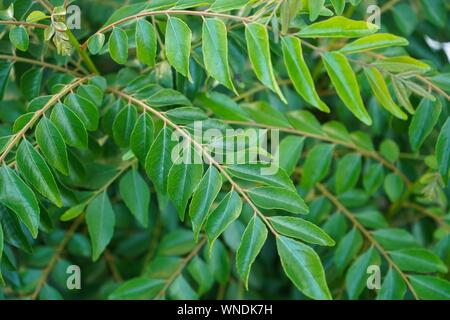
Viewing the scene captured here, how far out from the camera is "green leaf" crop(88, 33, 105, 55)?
78 cm

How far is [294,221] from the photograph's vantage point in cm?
72

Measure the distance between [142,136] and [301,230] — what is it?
217mm

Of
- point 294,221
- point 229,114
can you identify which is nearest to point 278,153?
point 229,114

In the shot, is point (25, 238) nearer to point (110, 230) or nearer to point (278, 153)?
point (110, 230)

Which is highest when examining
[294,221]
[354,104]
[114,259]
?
[354,104]

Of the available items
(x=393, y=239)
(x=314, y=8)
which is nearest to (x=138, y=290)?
(x=393, y=239)

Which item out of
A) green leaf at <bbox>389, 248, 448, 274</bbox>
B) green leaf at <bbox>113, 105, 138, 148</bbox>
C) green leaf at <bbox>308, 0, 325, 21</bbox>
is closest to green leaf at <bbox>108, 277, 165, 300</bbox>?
green leaf at <bbox>113, 105, 138, 148</bbox>

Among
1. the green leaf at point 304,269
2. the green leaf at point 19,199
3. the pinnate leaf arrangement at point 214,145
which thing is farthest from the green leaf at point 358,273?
the green leaf at point 19,199

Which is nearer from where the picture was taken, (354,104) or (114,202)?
(354,104)

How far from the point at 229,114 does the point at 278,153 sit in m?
0.09

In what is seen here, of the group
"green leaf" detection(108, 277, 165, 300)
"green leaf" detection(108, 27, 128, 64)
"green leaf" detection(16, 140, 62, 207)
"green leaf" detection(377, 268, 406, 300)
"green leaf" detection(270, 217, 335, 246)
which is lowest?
"green leaf" detection(108, 277, 165, 300)

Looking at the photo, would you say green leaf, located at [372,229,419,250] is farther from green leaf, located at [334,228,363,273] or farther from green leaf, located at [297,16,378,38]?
green leaf, located at [297,16,378,38]

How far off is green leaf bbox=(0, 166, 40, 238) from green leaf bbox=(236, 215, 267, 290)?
0.22 m
